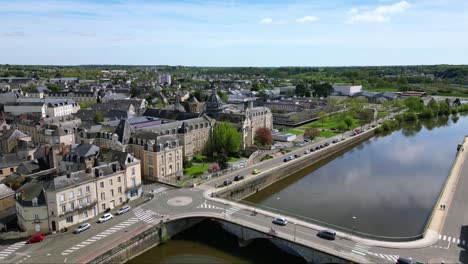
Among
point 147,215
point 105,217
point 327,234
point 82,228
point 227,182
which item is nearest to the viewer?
point 327,234

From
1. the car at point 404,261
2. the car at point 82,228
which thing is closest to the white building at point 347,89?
the car at point 404,261

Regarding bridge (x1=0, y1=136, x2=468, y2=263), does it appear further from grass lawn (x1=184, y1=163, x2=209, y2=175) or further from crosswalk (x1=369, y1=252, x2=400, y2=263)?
grass lawn (x1=184, y1=163, x2=209, y2=175)

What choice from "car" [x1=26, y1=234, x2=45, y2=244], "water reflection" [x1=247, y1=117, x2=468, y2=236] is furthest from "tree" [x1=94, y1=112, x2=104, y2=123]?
"car" [x1=26, y1=234, x2=45, y2=244]

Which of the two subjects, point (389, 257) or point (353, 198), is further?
point (353, 198)

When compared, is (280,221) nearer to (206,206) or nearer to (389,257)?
(206,206)

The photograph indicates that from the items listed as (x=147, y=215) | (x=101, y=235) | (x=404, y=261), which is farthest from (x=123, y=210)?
(x=404, y=261)

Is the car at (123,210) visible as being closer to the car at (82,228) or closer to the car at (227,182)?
the car at (82,228)

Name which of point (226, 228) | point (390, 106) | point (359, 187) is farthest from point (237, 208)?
point (390, 106)

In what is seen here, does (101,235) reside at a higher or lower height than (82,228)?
lower
